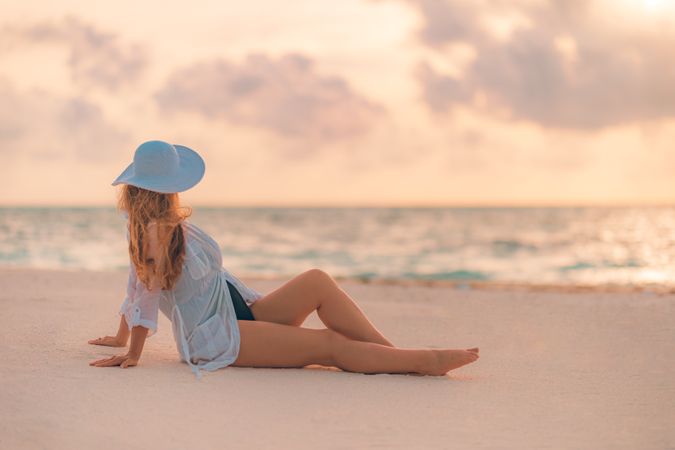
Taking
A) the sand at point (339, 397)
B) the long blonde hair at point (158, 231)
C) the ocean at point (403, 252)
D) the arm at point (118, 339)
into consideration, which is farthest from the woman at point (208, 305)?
the ocean at point (403, 252)

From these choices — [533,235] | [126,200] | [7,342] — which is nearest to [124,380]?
[126,200]

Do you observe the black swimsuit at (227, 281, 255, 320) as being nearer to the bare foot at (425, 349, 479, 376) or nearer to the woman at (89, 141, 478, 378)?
the woman at (89, 141, 478, 378)

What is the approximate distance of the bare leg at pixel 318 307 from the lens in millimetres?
4828

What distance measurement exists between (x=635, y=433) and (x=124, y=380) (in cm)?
271

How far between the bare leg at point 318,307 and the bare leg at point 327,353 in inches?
2.9

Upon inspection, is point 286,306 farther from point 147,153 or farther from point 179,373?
point 147,153

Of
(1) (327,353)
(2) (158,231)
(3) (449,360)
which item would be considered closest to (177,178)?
(2) (158,231)

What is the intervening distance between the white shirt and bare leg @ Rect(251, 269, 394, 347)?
0.75 feet

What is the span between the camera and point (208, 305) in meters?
4.75

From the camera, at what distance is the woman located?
15.0 ft

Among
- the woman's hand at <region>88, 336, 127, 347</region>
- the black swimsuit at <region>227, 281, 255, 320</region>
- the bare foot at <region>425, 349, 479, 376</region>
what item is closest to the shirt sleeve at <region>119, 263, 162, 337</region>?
the black swimsuit at <region>227, 281, 255, 320</region>

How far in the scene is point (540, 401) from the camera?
14.8ft

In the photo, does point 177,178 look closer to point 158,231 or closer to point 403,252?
point 158,231

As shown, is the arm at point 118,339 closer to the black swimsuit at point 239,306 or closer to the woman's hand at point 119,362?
the woman's hand at point 119,362
